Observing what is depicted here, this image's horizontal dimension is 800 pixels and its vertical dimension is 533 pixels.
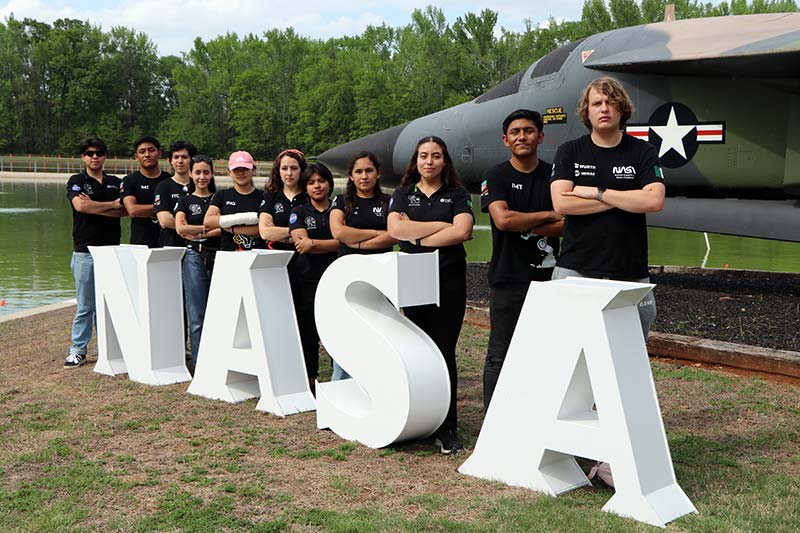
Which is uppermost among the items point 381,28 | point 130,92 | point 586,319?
point 381,28

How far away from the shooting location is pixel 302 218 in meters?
6.51

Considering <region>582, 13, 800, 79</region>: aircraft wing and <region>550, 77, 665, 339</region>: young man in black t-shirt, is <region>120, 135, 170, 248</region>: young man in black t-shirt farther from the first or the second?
→ <region>582, 13, 800, 79</region>: aircraft wing

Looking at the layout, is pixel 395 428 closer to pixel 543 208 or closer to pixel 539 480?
pixel 539 480

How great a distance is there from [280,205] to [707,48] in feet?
15.8

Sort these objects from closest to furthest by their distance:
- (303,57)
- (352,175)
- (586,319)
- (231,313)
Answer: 1. (586,319)
2. (352,175)
3. (231,313)
4. (303,57)

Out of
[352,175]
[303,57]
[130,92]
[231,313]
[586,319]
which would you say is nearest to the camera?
[586,319]

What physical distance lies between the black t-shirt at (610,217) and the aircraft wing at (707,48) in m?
4.31

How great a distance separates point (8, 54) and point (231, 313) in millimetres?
102313

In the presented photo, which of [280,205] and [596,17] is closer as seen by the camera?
[280,205]

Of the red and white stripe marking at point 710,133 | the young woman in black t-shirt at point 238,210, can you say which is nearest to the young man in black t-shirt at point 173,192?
the young woman in black t-shirt at point 238,210

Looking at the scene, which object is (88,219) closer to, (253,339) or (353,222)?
(253,339)

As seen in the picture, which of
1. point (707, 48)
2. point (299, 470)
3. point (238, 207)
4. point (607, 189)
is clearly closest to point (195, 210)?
point (238, 207)

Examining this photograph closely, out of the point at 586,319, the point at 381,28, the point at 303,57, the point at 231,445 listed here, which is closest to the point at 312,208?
the point at 231,445

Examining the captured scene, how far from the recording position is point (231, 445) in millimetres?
5199
